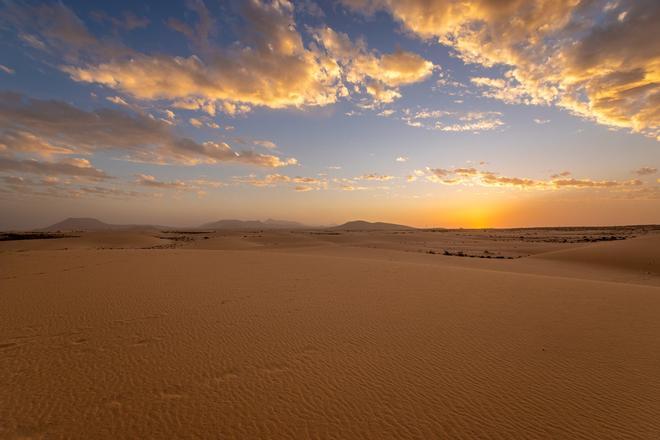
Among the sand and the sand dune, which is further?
the sand dune

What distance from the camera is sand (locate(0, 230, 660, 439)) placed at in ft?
12.7

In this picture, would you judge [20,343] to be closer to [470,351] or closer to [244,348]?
[244,348]

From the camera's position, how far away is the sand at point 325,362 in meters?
3.86

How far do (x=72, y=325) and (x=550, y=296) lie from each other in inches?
553

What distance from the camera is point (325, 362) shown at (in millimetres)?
5477

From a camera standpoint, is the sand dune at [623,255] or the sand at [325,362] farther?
the sand dune at [623,255]

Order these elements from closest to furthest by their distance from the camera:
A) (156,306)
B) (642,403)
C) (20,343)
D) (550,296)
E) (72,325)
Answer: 1. (642,403)
2. (20,343)
3. (72,325)
4. (156,306)
5. (550,296)

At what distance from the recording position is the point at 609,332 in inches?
282

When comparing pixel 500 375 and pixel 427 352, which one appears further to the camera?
pixel 427 352

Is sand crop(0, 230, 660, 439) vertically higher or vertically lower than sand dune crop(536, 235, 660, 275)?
lower

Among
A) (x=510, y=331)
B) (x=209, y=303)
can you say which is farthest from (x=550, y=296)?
(x=209, y=303)

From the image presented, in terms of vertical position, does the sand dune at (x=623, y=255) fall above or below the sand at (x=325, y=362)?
above

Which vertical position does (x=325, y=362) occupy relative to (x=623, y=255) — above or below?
below

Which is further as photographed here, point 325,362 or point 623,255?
point 623,255
